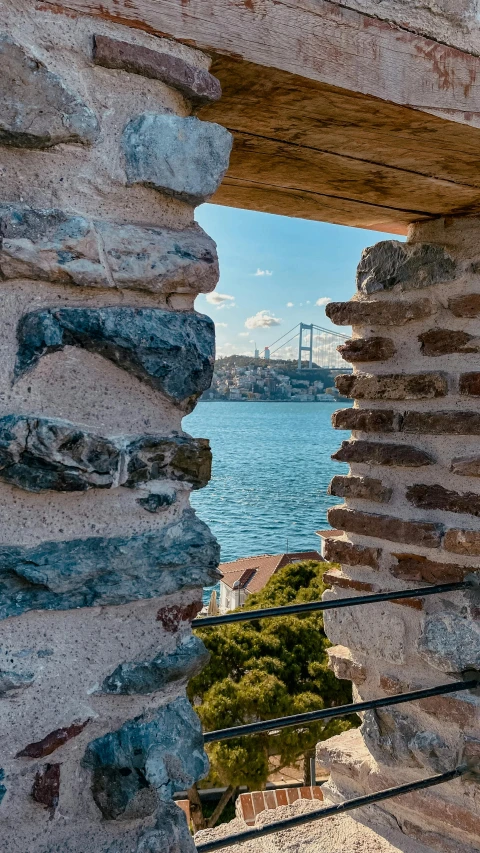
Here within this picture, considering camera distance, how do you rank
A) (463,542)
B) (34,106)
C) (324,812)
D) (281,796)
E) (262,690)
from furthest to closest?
(262,690)
(281,796)
(463,542)
(324,812)
(34,106)

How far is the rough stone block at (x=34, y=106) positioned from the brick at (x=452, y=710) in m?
1.44

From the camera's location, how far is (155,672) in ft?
3.26

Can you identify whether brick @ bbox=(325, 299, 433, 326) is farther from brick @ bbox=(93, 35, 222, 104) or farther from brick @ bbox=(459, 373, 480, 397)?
brick @ bbox=(93, 35, 222, 104)

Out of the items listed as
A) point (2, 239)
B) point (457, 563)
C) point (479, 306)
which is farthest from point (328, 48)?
point (457, 563)

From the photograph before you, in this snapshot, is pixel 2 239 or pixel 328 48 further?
pixel 328 48

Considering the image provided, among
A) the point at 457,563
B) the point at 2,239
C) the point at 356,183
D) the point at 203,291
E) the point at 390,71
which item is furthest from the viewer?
the point at 457,563

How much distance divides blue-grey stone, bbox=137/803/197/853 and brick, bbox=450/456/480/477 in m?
0.98

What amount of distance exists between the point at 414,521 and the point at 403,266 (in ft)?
2.08

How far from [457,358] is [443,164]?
20.4 inches

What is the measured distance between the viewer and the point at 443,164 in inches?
55.6

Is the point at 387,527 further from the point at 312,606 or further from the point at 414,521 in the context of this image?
the point at 312,606

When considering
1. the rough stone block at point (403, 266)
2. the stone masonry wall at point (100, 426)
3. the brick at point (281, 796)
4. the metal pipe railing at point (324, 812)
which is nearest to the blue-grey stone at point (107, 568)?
the stone masonry wall at point (100, 426)

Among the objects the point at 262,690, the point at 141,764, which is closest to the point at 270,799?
the point at 141,764

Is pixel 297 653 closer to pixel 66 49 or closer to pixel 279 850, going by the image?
pixel 279 850
